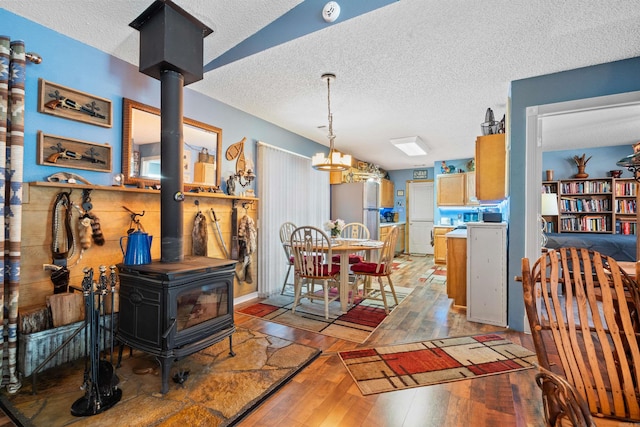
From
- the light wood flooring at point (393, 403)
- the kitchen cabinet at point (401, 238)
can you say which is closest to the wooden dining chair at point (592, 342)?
the light wood flooring at point (393, 403)

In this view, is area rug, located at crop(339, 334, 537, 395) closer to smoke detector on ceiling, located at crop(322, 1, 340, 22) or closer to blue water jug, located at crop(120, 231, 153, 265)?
blue water jug, located at crop(120, 231, 153, 265)

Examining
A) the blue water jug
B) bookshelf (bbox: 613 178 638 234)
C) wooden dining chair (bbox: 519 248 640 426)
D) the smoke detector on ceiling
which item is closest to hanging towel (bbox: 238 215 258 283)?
the blue water jug

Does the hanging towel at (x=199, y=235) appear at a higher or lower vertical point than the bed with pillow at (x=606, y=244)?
higher

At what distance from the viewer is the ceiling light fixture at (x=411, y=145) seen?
16.8 feet

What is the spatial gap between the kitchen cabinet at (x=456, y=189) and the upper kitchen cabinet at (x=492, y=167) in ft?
11.5

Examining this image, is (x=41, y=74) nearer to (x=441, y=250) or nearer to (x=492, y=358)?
(x=492, y=358)

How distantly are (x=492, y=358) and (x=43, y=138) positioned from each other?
143 inches

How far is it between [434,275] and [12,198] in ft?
17.8

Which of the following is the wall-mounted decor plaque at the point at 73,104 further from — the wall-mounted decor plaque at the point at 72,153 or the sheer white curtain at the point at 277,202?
the sheer white curtain at the point at 277,202

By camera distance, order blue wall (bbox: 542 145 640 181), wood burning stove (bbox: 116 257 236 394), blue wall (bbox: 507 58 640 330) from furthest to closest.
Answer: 1. blue wall (bbox: 542 145 640 181)
2. blue wall (bbox: 507 58 640 330)
3. wood burning stove (bbox: 116 257 236 394)

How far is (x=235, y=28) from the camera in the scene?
2.44 metres

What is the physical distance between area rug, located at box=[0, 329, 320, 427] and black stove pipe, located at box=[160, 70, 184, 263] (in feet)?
2.58

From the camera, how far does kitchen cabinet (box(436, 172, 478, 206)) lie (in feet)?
22.1

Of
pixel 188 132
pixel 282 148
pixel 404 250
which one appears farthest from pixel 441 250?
pixel 188 132
